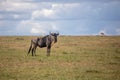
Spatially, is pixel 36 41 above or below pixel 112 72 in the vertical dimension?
above

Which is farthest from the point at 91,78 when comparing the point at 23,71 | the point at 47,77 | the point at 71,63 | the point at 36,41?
the point at 36,41

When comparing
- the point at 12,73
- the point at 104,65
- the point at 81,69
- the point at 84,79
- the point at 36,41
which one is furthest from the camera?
the point at 36,41

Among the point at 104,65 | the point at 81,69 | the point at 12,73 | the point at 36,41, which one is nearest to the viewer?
the point at 12,73

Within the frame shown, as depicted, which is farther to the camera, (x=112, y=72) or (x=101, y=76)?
(x=112, y=72)

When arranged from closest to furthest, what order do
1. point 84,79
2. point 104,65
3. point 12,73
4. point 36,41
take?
point 84,79 → point 12,73 → point 104,65 → point 36,41

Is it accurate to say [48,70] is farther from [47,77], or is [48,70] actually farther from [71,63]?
[71,63]

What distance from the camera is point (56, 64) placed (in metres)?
22.0

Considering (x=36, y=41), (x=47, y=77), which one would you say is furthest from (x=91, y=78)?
(x=36, y=41)

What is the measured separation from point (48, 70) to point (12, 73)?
7.41ft

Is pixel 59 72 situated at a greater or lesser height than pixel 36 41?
lesser

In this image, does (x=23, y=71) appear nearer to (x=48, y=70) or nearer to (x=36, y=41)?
(x=48, y=70)

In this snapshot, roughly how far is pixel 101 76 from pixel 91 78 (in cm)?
85

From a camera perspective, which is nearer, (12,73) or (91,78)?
(91,78)

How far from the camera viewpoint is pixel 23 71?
742 inches
